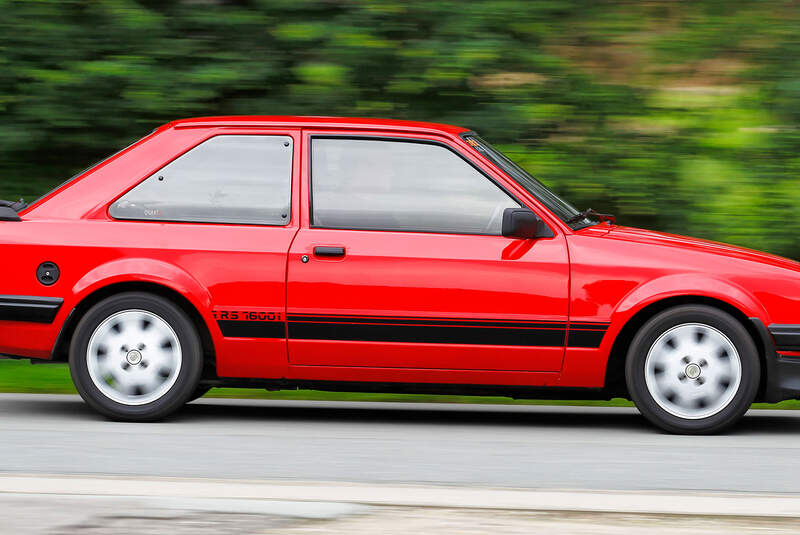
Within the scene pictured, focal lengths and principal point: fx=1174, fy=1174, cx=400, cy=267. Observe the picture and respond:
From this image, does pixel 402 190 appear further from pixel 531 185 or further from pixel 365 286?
pixel 531 185

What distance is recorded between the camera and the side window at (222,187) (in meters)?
6.32

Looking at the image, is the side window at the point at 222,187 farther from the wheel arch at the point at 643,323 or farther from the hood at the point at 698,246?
the wheel arch at the point at 643,323

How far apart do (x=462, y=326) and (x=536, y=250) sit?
0.55 metres

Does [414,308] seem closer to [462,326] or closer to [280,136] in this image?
[462,326]

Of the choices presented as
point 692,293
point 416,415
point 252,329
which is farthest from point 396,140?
point 692,293

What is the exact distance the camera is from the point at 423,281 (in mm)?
6125

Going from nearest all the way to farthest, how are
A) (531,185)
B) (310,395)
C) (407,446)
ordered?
(407,446), (531,185), (310,395)

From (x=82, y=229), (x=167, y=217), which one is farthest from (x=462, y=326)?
(x=82, y=229)

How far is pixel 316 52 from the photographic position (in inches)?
382

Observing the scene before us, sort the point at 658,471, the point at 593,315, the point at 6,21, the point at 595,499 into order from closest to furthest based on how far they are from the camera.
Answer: the point at 595,499, the point at 658,471, the point at 593,315, the point at 6,21

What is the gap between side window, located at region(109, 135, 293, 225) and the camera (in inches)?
249

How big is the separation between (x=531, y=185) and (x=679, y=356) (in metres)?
1.23

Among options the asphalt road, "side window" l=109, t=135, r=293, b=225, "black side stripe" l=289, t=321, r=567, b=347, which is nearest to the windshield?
"black side stripe" l=289, t=321, r=567, b=347

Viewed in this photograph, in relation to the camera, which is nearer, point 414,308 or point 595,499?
point 595,499
